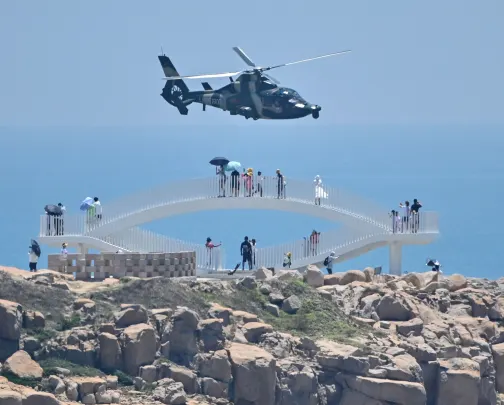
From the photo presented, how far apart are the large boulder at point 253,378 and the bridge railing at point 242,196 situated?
19.1 meters

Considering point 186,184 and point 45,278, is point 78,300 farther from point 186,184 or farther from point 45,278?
point 186,184

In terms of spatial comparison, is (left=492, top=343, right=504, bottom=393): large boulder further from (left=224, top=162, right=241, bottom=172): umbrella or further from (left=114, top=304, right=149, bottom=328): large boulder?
(left=224, top=162, right=241, bottom=172): umbrella

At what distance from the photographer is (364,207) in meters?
85.5

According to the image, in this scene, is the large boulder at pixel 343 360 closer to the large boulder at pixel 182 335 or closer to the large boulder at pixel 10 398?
the large boulder at pixel 182 335

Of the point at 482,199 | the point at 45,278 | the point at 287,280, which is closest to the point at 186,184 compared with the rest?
the point at 287,280

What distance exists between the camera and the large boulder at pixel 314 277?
77.1m

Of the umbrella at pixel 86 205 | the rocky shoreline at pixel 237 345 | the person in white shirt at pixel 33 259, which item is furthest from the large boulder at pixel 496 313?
the umbrella at pixel 86 205

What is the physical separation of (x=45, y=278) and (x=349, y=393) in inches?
333

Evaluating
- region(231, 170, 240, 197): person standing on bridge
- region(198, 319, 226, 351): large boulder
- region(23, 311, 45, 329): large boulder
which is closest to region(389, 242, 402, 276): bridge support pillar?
region(231, 170, 240, 197): person standing on bridge

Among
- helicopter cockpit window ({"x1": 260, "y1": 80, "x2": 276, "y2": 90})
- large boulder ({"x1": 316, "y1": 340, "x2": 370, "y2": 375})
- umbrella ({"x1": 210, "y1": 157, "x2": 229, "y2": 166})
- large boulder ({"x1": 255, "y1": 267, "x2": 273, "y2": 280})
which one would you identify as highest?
helicopter cockpit window ({"x1": 260, "y1": 80, "x2": 276, "y2": 90})

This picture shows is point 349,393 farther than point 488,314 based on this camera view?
No

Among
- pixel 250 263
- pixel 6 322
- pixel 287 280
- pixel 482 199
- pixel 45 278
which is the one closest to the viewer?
pixel 6 322

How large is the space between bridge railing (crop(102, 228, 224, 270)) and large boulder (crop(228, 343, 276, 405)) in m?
16.1

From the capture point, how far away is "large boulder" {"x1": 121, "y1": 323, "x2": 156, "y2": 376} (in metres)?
65.7
